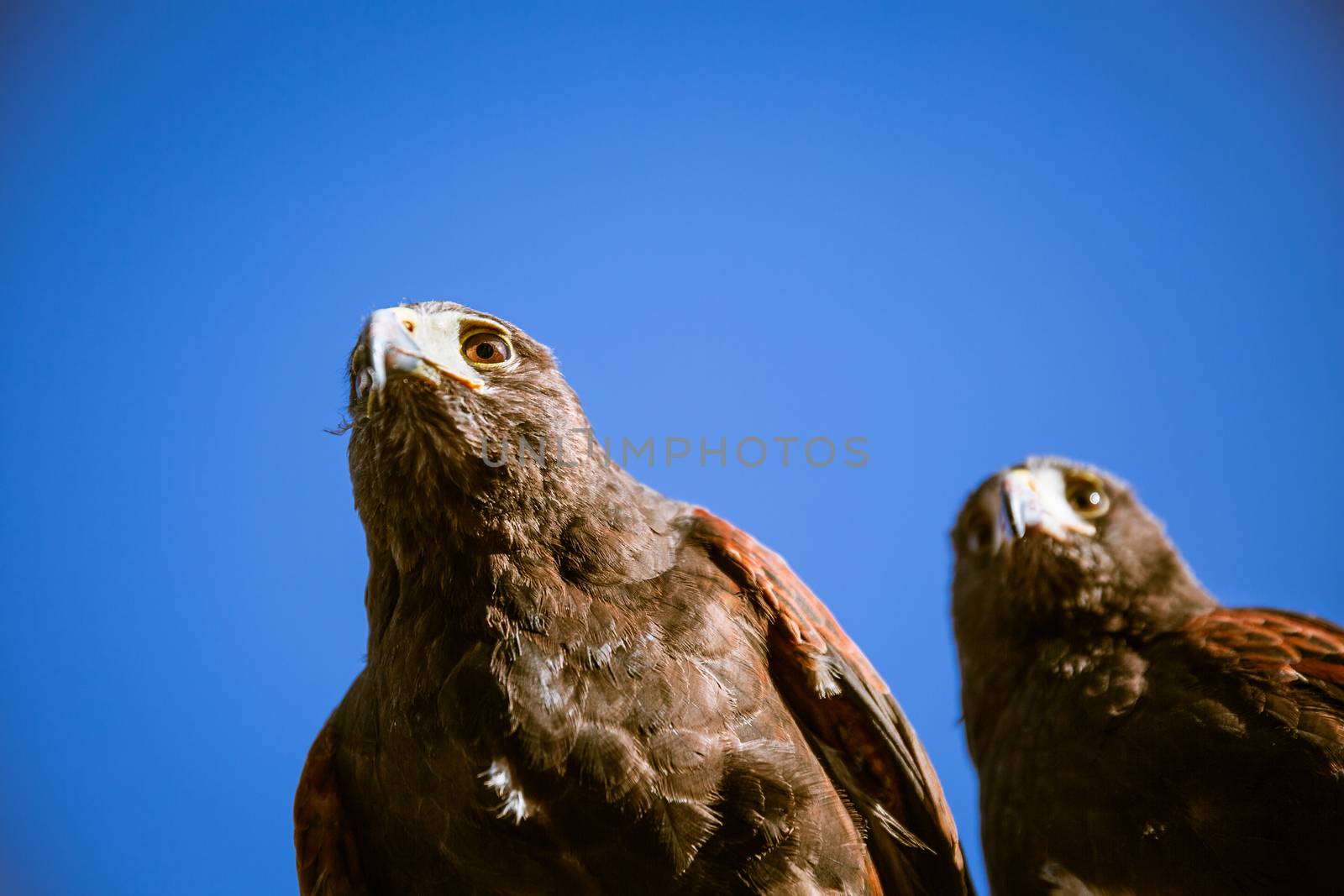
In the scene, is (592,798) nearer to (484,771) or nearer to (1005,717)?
(484,771)

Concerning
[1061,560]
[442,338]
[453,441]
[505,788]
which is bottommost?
[505,788]

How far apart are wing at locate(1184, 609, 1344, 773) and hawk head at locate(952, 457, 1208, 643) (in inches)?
13.3

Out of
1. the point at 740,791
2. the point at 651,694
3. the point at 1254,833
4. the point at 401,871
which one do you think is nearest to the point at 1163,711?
the point at 1254,833

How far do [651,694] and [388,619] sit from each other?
906 millimetres

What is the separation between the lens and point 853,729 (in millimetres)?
3383

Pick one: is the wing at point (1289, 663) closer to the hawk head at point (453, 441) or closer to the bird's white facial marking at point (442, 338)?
the hawk head at point (453, 441)

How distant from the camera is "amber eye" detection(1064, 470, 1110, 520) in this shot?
4691mm

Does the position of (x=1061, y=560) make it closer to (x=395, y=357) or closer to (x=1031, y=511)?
(x=1031, y=511)

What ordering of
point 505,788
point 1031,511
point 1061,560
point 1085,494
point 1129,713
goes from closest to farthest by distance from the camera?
point 505,788 → point 1129,713 → point 1061,560 → point 1031,511 → point 1085,494

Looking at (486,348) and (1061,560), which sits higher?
(486,348)

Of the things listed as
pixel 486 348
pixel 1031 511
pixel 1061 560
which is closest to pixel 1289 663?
pixel 1061 560

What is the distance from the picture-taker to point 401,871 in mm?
3205

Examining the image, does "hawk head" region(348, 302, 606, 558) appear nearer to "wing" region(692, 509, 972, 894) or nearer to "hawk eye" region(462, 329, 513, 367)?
"hawk eye" region(462, 329, 513, 367)

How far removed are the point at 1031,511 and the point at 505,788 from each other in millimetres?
2742
